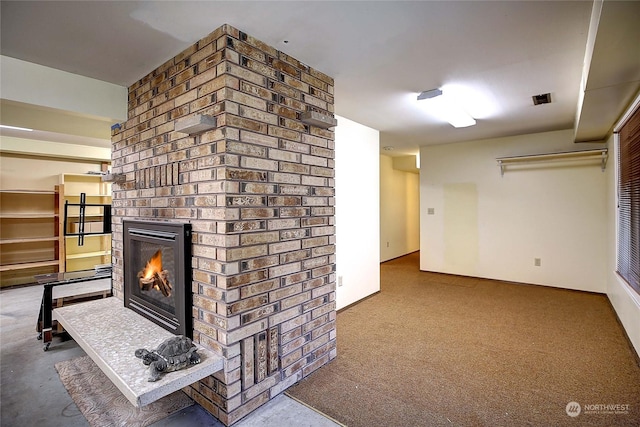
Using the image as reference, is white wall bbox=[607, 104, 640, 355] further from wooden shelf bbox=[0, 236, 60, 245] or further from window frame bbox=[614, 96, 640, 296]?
wooden shelf bbox=[0, 236, 60, 245]

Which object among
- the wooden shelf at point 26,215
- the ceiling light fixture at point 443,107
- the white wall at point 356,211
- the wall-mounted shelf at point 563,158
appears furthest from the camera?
the wooden shelf at point 26,215

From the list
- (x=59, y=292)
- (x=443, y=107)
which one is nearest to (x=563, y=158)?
(x=443, y=107)

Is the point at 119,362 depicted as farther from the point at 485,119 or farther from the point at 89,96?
the point at 485,119

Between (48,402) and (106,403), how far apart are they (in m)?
0.40

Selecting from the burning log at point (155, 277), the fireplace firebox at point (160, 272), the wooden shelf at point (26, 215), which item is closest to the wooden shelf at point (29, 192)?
the wooden shelf at point (26, 215)

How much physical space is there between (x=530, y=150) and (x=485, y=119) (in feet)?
4.67

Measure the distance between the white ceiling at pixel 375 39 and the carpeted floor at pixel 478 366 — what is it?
2065 millimetres

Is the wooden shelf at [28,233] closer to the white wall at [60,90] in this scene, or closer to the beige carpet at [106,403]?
the white wall at [60,90]

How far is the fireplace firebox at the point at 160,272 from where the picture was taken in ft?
6.54

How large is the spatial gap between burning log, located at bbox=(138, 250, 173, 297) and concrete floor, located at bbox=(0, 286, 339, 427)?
0.80 metres

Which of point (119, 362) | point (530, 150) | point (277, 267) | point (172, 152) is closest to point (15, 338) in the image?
point (119, 362)

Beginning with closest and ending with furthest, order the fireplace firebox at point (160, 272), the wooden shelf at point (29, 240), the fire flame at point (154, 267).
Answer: the fireplace firebox at point (160, 272) < the fire flame at point (154, 267) < the wooden shelf at point (29, 240)

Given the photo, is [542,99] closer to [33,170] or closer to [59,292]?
[59,292]

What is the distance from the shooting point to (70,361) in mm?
2580
